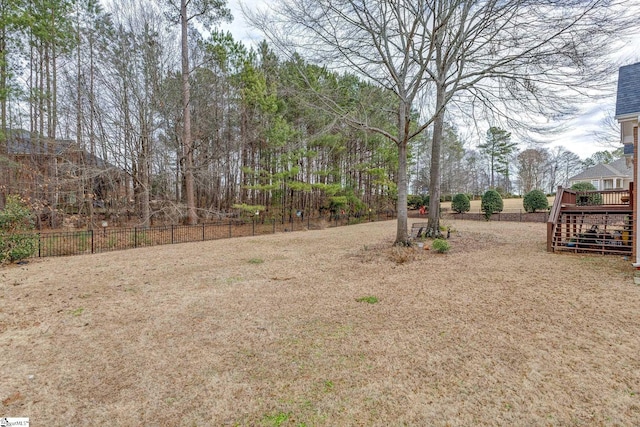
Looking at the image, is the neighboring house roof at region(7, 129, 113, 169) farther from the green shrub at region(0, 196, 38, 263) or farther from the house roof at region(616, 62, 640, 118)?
the house roof at region(616, 62, 640, 118)

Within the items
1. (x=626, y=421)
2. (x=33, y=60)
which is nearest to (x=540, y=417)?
(x=626, y=421)

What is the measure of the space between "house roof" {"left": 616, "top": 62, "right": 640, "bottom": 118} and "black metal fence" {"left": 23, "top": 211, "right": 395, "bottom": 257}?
12.3 m

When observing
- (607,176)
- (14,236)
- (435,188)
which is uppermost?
(607,176)

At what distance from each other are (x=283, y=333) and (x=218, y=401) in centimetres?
119

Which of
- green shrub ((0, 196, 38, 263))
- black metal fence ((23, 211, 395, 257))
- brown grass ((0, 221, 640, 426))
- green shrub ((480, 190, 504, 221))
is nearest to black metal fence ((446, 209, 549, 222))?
green shrub ((480, 190, 504, 221))

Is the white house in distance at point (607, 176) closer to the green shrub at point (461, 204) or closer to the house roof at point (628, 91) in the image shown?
the green shrub at point (461, 204)

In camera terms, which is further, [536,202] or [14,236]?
[536,202]

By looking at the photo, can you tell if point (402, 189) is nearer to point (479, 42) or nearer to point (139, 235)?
point (479, 42)

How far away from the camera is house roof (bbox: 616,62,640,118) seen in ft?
18.7

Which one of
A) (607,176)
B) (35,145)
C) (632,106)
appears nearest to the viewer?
(632,106)

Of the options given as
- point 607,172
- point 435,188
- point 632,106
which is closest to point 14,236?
point 435,188

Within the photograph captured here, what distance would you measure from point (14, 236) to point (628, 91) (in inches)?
591

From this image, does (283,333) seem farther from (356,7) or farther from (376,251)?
(356,7)

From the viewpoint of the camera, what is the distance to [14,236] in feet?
24.5
